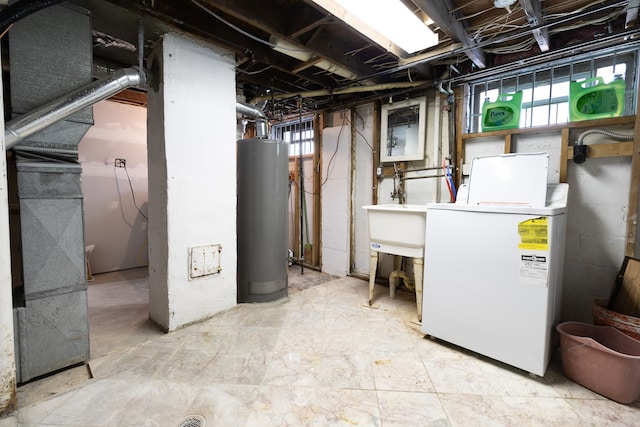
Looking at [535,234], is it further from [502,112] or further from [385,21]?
[385,21]

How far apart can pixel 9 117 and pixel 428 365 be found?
2665 mm

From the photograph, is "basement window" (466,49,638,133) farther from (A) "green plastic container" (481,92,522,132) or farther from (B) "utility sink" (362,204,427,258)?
(B) "utility sink" (362,204,427,258)

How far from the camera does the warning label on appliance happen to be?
4.97 ft

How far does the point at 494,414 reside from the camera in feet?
4.32

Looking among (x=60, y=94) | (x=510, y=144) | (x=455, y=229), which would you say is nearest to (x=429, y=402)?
(x=455, y=229)

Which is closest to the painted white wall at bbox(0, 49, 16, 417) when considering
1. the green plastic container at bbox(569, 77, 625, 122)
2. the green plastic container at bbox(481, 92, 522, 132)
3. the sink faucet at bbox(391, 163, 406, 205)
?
the sink faucet at bbox(391, 163, 406, 205)

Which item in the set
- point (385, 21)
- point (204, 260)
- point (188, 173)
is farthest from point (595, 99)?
point (204, 260)

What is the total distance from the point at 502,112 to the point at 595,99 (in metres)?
0.54

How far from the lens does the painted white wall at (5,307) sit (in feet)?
4.11

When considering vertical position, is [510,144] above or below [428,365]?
above

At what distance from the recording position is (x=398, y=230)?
7.48 ft

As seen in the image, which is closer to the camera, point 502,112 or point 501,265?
point 501,265

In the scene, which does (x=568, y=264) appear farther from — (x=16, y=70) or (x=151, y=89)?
(x=16, y=70)

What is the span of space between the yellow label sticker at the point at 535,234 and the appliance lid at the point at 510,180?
327 millimetres
